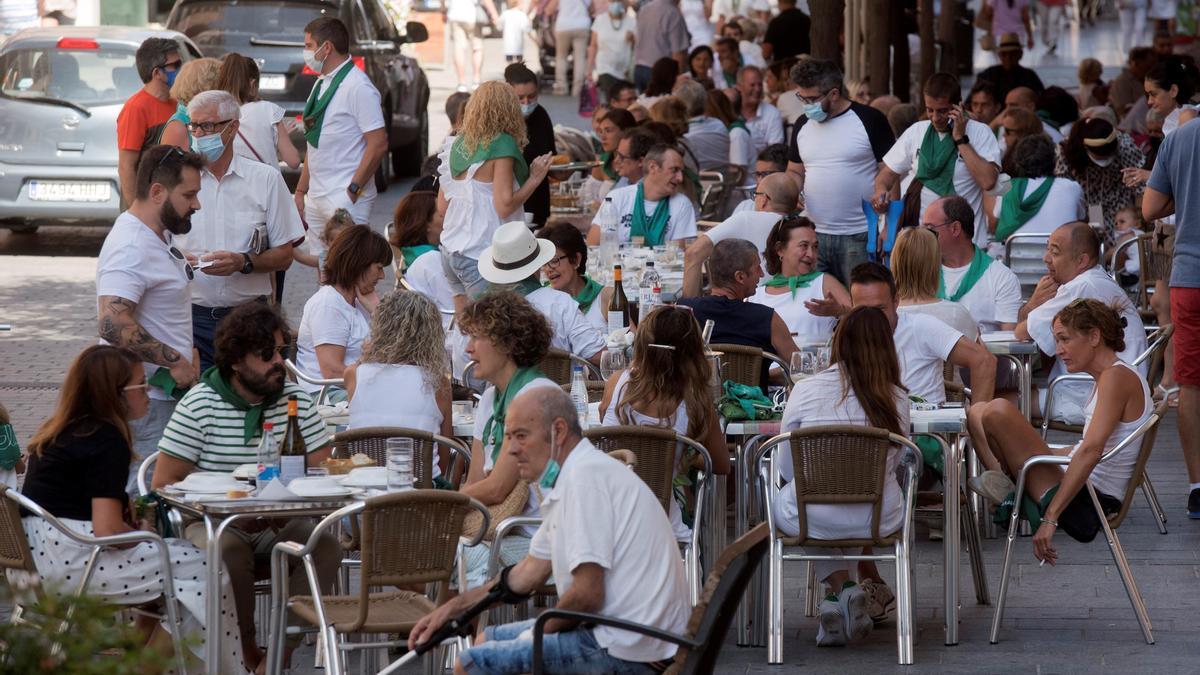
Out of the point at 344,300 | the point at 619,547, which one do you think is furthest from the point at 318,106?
the point at 619,547

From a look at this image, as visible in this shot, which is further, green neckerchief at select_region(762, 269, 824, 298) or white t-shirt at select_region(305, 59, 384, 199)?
white t-shirt at select_region(305, 59, 384, 199)

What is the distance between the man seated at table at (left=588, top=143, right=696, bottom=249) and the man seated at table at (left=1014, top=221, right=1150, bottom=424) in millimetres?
2636

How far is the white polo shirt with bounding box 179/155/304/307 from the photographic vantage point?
27.8 ft

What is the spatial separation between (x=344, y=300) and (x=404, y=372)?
164 centimetres

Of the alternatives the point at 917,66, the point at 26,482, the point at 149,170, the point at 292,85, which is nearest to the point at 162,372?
the point at 149,170

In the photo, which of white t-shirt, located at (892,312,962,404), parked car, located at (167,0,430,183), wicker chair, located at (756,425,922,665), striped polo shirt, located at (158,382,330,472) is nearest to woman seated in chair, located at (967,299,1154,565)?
white t-shirt, located at (892,312,962,404)

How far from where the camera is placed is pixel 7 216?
15359mm

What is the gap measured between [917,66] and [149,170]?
19.6m

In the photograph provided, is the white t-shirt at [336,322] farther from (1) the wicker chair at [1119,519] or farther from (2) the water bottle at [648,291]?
(1) the wicker chair at [1119,519]

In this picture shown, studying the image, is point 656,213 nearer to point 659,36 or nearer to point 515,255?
point 515,255

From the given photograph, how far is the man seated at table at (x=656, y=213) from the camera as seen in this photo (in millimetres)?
11016

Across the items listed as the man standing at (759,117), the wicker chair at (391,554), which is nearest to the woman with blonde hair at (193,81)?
the wicker chair at (391,554)

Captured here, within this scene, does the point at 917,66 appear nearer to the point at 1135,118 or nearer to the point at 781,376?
the point at 1135,118

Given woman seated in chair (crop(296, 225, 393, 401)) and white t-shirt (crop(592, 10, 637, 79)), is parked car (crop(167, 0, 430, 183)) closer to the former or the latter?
white t-shirt (crop(592, 10, 637, 79))
